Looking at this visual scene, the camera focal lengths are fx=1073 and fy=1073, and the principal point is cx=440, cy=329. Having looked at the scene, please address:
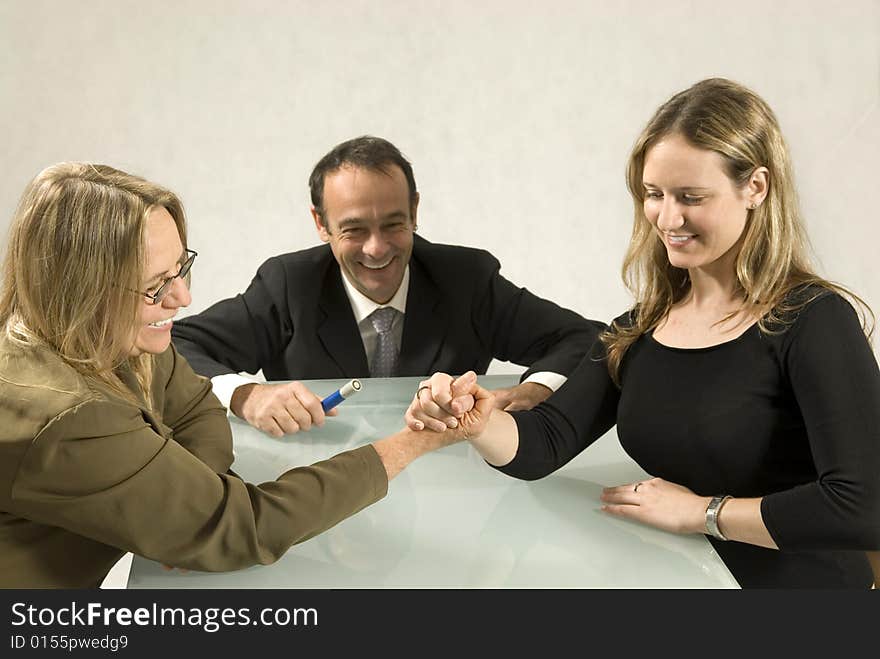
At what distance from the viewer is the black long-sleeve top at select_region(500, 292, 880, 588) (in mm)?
1384

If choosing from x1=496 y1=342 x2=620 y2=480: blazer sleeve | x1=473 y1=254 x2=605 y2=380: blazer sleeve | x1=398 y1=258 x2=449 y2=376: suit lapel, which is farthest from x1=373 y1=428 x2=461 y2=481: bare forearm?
x1=398 y1=258 x2=449 y2=376: suit lapel

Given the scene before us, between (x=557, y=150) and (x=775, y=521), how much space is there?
11.6 feet

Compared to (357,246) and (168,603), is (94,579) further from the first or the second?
(357,246)

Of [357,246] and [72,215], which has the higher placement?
[72,215]

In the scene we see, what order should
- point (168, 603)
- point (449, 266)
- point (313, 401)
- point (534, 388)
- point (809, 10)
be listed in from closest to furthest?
1. point (168, 603)
2. point (313, 401)
3. point (534, 388)
4. point (449, 266)
5. point (809, 10)

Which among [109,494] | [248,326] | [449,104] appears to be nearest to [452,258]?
[248,326]

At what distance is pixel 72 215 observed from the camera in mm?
1337

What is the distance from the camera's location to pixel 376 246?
2.45 meters

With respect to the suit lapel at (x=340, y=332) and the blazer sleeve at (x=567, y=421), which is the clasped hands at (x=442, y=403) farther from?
the suit lapel at (x=340, y=332)

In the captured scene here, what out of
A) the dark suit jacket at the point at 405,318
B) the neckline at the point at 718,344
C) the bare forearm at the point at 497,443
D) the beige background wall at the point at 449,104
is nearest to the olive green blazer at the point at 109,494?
the bare forearm at the point at 497,443

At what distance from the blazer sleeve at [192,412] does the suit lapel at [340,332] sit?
815 mm

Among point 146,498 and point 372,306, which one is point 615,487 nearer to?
point 146,498

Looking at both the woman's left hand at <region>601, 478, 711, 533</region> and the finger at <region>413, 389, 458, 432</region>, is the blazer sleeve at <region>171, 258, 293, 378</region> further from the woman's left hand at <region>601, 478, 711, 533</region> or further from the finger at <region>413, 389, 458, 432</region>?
the woman's left hand at <region>601, 478, 711, 533</region>

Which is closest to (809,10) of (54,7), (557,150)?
(557,150)
